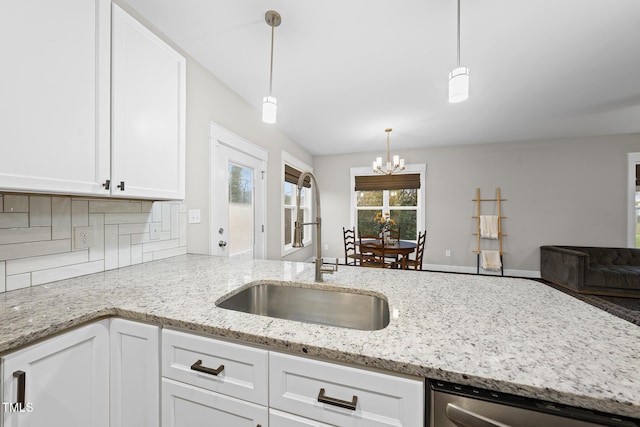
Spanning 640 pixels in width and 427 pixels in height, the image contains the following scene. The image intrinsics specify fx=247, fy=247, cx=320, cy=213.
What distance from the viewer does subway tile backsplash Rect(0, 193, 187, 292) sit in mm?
1110

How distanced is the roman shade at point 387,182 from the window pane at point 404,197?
0.14 meters

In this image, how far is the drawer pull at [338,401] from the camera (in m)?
0.63

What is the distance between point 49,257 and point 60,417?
80 cm

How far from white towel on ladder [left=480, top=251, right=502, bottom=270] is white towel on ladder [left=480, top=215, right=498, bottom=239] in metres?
0.31

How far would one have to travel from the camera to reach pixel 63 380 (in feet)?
2.62

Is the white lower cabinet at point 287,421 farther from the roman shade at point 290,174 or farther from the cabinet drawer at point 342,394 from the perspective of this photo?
the roman shade at point 290,174

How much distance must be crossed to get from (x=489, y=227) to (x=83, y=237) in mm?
5532

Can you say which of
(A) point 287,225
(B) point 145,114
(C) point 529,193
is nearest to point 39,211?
(B) point 145,114

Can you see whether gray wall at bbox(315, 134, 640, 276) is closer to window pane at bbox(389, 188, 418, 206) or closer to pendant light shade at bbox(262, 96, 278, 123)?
window pane at bbox(389, 188, 418, 206)

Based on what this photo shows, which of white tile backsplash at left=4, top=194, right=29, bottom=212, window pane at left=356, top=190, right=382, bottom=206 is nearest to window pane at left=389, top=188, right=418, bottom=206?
window pane at left=356, top=190, right=382, bottom=206

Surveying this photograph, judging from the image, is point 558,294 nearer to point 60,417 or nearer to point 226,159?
point 60,417

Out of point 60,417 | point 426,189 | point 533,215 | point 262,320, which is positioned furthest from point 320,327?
point 533,215

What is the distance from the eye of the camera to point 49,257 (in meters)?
1.22

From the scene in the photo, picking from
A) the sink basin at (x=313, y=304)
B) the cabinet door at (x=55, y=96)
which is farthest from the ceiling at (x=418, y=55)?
the sink basin at (x=313, y=304)
